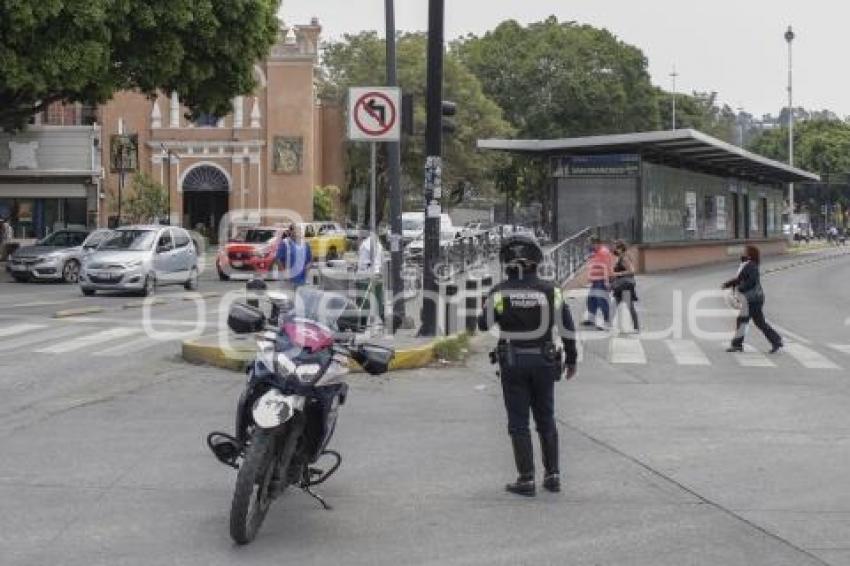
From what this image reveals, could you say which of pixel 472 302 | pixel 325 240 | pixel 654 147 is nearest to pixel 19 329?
pixel 472 302

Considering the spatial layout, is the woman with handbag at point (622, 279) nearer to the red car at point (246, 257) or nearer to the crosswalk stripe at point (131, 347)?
the crosswalk stripe at point (131, 347)

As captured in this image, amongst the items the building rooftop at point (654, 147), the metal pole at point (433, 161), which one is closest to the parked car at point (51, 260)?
the building rooftop at point (654, 147)

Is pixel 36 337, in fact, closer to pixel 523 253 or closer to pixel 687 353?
pixel 687 353

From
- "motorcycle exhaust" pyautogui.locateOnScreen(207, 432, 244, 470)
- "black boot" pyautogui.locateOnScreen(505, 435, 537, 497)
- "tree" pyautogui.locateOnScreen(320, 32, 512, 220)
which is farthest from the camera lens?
"tree" pyautogui.locateOnScreen(320, 32, 512, 220)

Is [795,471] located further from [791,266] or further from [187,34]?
[791,266]

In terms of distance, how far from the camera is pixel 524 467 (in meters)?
7.41

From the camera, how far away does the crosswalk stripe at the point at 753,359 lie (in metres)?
14.9

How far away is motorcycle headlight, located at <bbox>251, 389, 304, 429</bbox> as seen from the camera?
613cm

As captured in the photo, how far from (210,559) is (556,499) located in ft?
7.84

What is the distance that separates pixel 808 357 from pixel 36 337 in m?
10.7

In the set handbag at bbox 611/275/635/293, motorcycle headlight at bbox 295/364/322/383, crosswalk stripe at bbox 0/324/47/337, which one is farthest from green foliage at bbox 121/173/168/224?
motorcycle headlight at bbox 295/364/322/383

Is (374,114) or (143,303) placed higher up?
(374,114)

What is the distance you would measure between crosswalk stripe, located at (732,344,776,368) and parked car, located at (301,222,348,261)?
25.7 m

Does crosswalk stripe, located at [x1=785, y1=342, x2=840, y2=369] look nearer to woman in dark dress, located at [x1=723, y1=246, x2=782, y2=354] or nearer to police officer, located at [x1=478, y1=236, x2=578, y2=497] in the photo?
woman in dark dress, located at [x1=723, y1=246, x2=782, y2=354]
